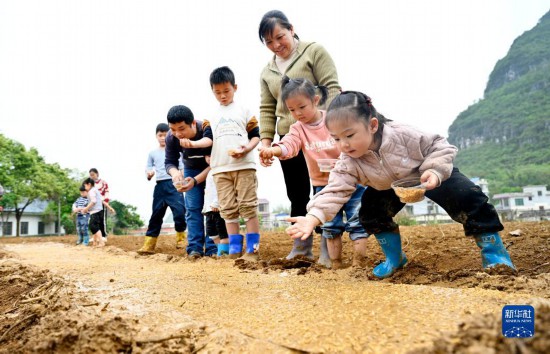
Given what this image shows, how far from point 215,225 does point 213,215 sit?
0.55ft

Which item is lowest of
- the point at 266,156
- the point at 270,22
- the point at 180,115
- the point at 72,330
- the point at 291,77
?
the point at 72,330

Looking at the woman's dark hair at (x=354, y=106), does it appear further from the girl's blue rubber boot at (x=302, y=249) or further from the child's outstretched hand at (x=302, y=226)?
the girl's blue rubber boot at (x=302, y=249)

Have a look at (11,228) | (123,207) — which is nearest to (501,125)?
(123,207)

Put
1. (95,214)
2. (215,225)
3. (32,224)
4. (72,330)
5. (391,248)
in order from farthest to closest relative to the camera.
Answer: (32,224)
(95,214)
(215,225)
(391,248)
(72,330)

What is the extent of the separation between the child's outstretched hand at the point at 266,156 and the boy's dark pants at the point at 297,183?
0.61 meters

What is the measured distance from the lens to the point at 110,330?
1268 millimetres

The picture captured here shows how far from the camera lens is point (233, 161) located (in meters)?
3.55

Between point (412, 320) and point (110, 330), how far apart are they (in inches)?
37.3

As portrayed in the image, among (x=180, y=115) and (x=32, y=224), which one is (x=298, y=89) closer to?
(x=180, y=115)

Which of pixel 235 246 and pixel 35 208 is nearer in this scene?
pixel 235 246

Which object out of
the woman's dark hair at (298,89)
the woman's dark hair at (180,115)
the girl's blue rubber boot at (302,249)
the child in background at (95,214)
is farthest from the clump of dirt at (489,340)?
the child in background at (95,214)

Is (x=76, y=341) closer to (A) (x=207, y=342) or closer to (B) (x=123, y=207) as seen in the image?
(A) (x=207, y=342)

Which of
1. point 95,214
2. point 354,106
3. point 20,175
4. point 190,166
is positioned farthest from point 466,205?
point 20,175

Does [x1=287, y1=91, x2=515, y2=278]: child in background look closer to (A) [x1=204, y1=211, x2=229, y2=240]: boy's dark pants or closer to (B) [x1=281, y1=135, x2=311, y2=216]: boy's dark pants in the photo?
(B) [x1=281, y1=135, x2=311, y2=216]: boy's dark pants
